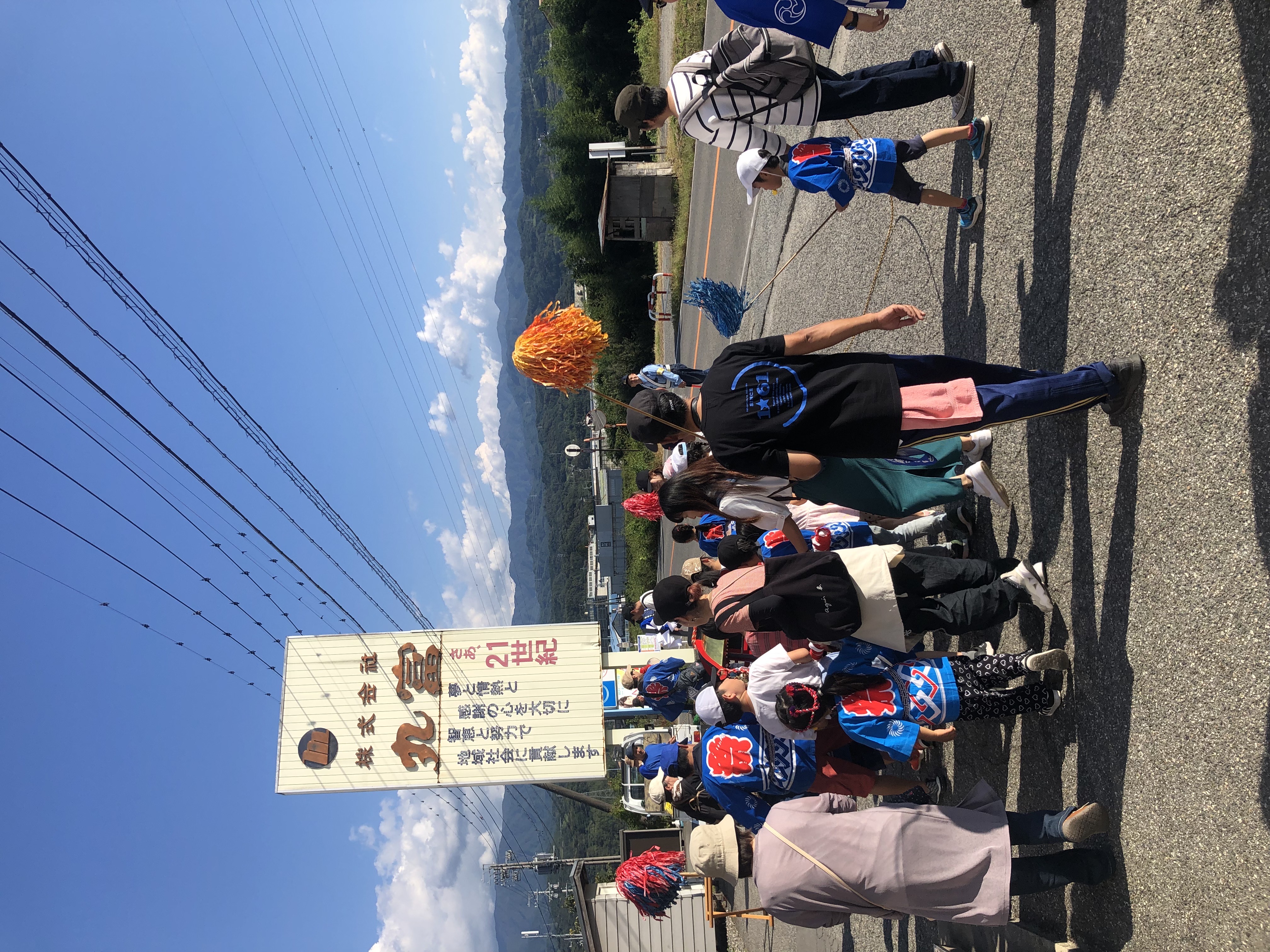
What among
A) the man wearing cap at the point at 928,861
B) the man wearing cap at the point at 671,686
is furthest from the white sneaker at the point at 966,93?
the man wearing cap at the point at 671,686

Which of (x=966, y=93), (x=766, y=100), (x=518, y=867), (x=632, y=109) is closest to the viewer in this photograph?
(x=766, y=100)

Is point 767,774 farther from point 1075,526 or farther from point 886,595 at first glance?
point 1075,526

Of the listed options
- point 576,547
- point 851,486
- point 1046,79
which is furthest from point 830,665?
point 576,547

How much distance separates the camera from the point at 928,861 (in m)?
3.63

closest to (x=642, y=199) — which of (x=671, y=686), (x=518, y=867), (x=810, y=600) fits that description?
(x=671, y=686)

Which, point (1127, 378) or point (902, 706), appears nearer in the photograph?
point (1127, 378)

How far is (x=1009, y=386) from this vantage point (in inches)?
146

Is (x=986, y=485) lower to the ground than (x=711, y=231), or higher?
lower

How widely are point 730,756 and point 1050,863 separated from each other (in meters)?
1.84

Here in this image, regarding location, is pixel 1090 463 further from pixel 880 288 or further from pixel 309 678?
pixel 309 678

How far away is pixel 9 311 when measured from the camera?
4.63 metres

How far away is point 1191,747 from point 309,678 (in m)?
10.4

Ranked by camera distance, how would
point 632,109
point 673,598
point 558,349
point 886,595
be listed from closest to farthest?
1. point 886,595
2. point 632,109
3. point 673,598
4. point 558,349

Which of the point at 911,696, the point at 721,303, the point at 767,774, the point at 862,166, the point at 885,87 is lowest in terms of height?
the point at 767,774
